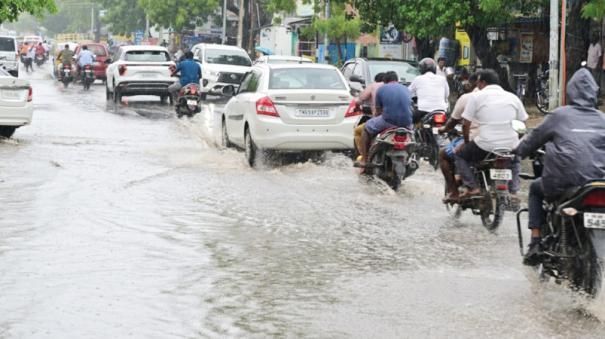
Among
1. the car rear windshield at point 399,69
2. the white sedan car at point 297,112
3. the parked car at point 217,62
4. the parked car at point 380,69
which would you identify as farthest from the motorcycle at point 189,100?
the white sedan car at point 297,112

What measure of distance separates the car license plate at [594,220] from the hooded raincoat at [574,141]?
0.36 meters

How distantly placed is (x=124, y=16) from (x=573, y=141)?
9320 cm

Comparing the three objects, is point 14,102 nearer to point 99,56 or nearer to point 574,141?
point 574,141

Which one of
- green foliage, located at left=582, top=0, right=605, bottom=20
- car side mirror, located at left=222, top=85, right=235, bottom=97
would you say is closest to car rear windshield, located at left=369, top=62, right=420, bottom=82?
car side mirror, located at left=222, top=85, right=235, bottom=97

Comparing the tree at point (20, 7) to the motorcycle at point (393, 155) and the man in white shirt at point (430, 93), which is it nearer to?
the man in white shirt at point (430, 93)

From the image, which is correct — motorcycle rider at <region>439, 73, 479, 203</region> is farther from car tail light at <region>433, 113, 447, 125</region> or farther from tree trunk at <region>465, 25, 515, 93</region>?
tree trunk at <region>465, 25, 515, 93</region>

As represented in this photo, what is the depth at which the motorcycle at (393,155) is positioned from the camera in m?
14.2

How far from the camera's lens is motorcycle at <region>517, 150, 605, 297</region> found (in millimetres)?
7375

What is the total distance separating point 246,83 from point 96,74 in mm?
31250

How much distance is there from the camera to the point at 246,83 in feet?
59.3

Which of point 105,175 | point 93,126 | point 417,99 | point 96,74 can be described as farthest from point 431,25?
point 96,74

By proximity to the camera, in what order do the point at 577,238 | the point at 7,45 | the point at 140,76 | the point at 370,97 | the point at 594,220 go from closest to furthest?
the point at 594,220
the point at 577,238
the point at 370,97
the point at 140,76
the point at 7,45

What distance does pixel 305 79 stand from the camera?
56.1ft

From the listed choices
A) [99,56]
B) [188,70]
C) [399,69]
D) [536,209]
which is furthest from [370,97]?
[99,56]
